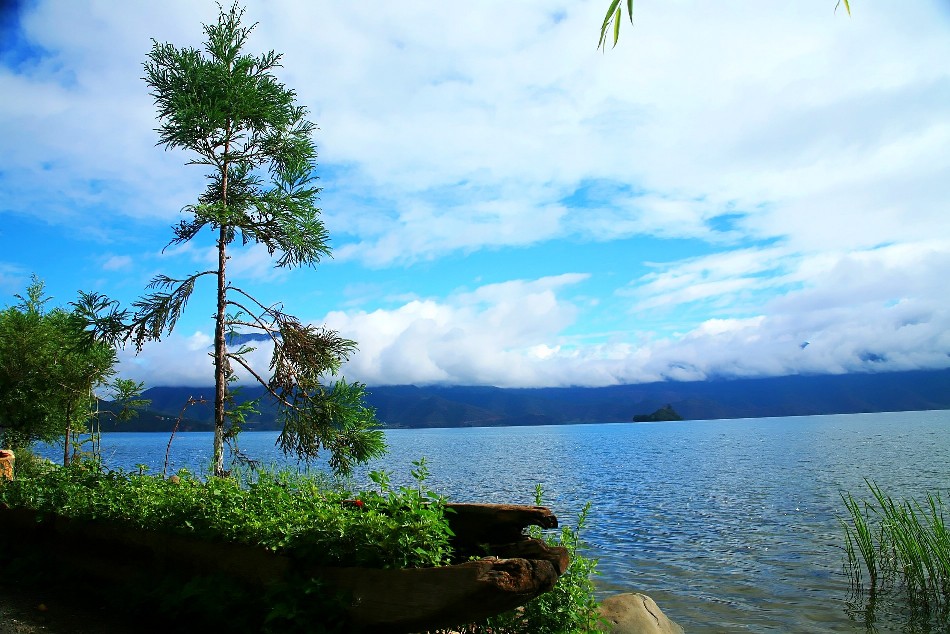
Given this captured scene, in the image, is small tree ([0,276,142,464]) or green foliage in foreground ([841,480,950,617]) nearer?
green foliage in foreground ([841,480,950,617])

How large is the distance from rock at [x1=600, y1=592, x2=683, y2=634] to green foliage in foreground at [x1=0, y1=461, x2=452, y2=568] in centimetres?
528

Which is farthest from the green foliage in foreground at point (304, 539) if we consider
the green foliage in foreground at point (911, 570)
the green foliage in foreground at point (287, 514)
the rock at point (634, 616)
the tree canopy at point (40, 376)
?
the tree canopy at point (40, 376)

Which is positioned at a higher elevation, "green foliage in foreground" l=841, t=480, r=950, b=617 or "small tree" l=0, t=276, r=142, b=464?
"small tree" l=0, t=276, r=142, b=464

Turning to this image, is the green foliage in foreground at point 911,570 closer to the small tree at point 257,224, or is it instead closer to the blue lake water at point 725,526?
the blue lake water at point 725,526

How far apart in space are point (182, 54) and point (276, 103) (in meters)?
2.28

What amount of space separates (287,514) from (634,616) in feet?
22.5

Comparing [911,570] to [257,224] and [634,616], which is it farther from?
[257,224]

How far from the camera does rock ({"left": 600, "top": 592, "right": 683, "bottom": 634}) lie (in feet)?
34.2

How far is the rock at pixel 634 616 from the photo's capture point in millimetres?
10414

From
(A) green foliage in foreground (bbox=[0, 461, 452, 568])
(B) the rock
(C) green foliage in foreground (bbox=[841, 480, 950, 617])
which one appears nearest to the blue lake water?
(C) green foliage in foreground (bbox=[841, 480, 950, 617])

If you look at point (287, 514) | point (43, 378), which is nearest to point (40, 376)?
point (43, 378)

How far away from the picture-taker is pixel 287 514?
6.74 m

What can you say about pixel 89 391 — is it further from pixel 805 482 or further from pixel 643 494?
pixel 805 482

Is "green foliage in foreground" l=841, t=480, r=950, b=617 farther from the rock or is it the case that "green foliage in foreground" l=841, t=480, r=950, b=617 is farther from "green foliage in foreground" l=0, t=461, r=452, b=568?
"green foliage in foreground" l=0, t=461, r=452, b=568
